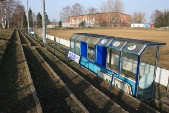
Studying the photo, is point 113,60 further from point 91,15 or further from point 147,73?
point 91,15

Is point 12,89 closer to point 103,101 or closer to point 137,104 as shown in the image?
point 103,101

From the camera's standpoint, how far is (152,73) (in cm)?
915

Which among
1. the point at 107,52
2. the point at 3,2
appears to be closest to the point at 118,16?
the point at 3,2

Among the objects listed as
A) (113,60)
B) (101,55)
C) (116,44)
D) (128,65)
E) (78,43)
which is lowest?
(128,65)

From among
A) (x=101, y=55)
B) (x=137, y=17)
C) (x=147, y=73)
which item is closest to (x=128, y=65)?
(x=147, y=73)

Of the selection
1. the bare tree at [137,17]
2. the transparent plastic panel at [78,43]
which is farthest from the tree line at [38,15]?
the transparent plastic panel at [78,43]

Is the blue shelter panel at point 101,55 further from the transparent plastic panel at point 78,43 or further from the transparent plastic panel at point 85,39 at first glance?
the transparent plastic panel at point 78,43

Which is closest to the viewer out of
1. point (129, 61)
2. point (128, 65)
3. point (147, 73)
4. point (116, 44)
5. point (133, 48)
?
point (133, 48)

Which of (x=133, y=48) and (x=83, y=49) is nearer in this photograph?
(x=133, y=48)

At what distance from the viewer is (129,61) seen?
9.73 m

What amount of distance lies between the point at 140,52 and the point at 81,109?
13.2ft

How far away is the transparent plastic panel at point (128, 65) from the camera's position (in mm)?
9291

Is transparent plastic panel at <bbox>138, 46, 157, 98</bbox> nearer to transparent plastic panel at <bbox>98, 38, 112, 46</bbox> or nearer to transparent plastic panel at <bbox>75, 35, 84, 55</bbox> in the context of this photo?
transparent plastic panel at <bbox>98, 38, 112, 46</bbox>

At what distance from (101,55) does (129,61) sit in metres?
2.37
